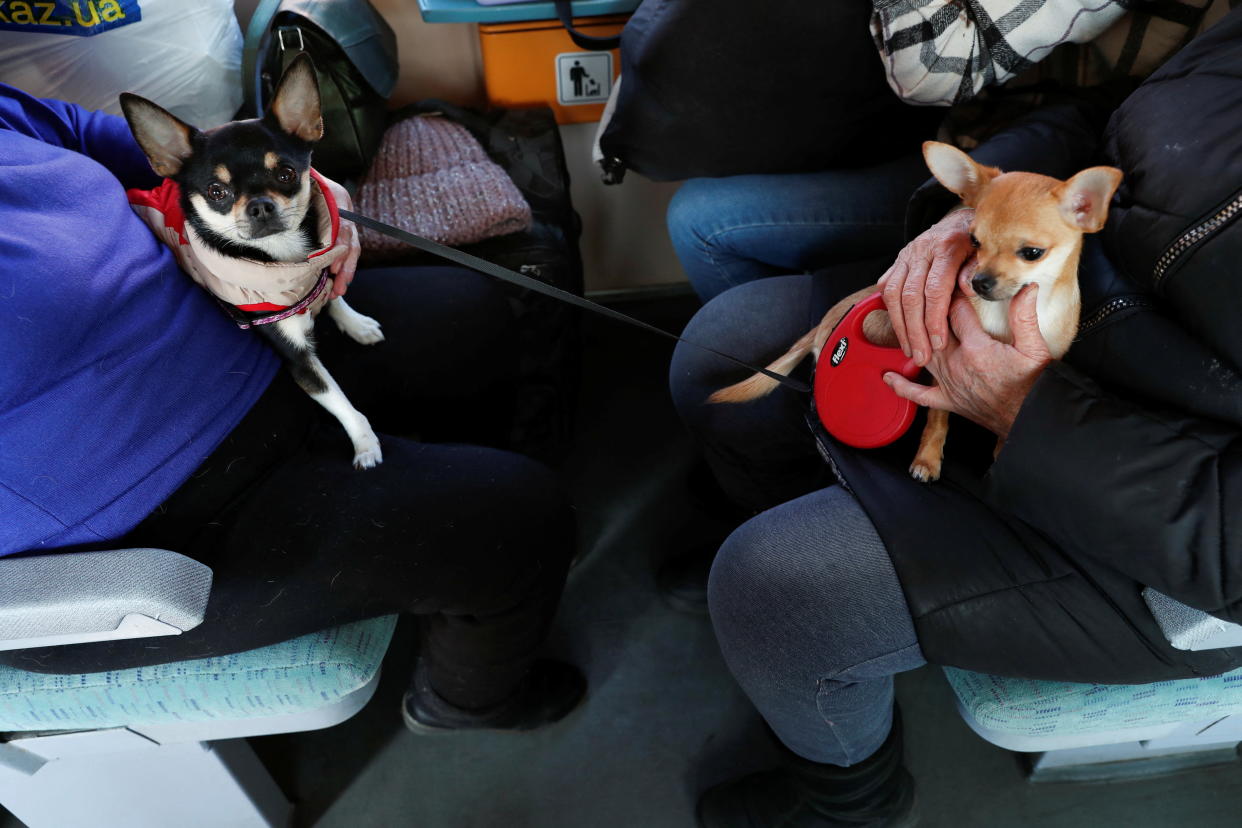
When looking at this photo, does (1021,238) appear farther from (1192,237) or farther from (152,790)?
(152,790)

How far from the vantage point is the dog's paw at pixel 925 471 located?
2.99 ft

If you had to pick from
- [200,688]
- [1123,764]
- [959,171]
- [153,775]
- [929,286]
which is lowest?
[1123,764]

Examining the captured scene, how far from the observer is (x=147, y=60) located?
1.24 m

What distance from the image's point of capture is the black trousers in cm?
→ 88

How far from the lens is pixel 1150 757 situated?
1.22 meters

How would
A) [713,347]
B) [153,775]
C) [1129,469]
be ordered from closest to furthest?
[1129,469]
[153,775]
[713,347]

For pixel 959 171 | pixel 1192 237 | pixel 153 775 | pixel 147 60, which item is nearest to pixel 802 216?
pixel 959 171

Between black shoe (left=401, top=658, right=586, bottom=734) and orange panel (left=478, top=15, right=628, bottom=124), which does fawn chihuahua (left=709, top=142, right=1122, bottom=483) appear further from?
orange panel (left=478, top=15, right=628, bottom=124)

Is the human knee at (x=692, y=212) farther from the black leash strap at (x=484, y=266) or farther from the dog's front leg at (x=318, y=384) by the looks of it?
the dog's front leg at (x=318, y=384)

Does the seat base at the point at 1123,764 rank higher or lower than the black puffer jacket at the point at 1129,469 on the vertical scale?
lower

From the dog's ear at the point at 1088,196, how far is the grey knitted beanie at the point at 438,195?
892 mm

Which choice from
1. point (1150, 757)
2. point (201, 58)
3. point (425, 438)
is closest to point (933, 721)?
point (1150, 757)

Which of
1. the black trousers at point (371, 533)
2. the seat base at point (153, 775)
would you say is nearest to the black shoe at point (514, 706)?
the black trousers at point (371, 533)

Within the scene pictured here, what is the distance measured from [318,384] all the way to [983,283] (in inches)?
31.8
